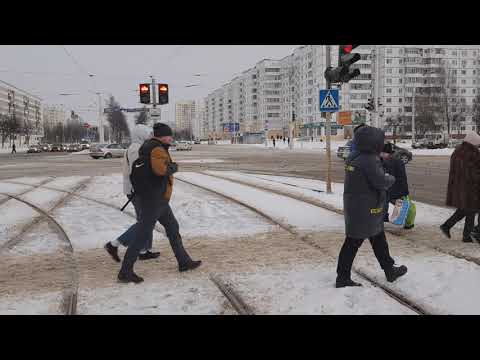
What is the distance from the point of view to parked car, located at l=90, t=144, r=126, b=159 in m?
35.8

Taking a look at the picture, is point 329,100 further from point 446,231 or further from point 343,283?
point 343,283

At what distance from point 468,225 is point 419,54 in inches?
4260

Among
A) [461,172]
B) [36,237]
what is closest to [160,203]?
[36,237]

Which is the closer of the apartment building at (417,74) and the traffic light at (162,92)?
the traffic light at (162,92)

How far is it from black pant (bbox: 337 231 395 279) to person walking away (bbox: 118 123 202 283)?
1953 millimetres

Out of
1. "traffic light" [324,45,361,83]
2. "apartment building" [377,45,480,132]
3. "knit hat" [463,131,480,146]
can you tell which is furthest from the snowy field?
"apartment building" [377,45,480,132]

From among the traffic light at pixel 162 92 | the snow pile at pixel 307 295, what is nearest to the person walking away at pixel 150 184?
the snow pile at pixel 307 295

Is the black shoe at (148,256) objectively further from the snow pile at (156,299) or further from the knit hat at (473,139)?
the knit hat at (473,139)

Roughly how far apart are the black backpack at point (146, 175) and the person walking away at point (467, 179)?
4363 mm

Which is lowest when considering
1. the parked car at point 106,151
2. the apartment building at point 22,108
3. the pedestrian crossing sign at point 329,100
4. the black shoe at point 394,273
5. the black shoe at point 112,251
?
the black shoe at point 394,273

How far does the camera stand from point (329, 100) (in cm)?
1116

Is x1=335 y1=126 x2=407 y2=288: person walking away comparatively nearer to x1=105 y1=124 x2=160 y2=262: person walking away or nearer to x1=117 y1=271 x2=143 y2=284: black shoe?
x1=117 y1=271 x2=143 y2=284: black shoe

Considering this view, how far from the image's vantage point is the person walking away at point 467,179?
6090 mm
